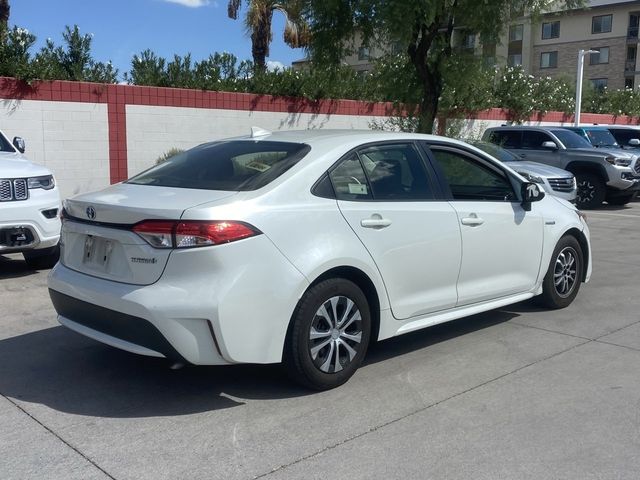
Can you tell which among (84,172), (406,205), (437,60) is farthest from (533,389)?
(84,172)

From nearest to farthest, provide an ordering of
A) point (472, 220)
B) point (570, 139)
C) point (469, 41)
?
point (472, 220) → point (469, 41) → point (570, 139)

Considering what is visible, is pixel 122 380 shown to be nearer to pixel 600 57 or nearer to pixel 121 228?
pixel 121 228

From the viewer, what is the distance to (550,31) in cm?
5847

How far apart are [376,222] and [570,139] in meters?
13.0

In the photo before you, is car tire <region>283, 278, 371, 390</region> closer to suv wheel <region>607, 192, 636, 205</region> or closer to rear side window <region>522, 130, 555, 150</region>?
rear side window <region>522, 130, 555, 150</region>

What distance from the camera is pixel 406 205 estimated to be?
5004 mm

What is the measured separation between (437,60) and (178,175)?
9.68 m

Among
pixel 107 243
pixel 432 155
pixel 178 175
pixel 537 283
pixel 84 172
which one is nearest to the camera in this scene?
pixel 107 243

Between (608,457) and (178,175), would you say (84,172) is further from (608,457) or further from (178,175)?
(608,457)

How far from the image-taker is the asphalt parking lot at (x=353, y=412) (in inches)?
141

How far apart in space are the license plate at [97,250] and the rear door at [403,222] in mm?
1492

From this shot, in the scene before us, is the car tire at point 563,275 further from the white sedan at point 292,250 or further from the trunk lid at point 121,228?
the trunk lid at point 121,228

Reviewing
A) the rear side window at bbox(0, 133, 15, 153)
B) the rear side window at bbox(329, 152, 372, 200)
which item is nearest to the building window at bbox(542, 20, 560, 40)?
the rear side window at bbox(0, 133, 15, 153)

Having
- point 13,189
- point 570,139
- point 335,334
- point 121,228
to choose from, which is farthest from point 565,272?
point 570,139
